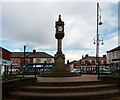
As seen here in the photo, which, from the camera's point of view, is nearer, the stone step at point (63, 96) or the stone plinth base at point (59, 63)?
the stone step at point (63, 96)

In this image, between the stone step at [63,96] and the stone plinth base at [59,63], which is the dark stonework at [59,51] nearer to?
the stone plinth base at [59,63]

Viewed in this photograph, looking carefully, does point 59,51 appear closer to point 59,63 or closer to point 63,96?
point 59,63

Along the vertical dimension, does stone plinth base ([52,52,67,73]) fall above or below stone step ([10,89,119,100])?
above

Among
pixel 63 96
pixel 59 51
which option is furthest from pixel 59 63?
pixel 63 96

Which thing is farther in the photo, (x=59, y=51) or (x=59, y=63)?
(x=59, y=51)

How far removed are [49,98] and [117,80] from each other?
6115 millimetres

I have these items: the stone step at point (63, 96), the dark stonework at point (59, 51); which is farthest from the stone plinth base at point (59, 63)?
the stone step at point (63, 96)

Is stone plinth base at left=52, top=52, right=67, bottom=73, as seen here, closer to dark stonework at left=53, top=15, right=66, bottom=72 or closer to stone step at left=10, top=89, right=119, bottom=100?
dark stonework at left=53, top=15, right=66, bottom=72

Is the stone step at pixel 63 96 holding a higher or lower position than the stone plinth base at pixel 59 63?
lower

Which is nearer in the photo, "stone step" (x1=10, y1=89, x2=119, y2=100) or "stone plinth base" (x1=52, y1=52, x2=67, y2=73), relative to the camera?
"stone step" (x1=10, y1=89, x2=119, y2=100)

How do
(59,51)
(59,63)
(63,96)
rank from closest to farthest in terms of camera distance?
(63,96)
(59,63)
(59,51)

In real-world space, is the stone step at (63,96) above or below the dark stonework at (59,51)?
below

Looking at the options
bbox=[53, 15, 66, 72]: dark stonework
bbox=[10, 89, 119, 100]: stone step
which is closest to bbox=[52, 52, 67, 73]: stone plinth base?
bbox=[53, 15, 66, 72]: dark stonework

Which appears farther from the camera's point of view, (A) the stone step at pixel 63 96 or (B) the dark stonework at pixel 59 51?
(B) the dark stonework at pixel 59 51
